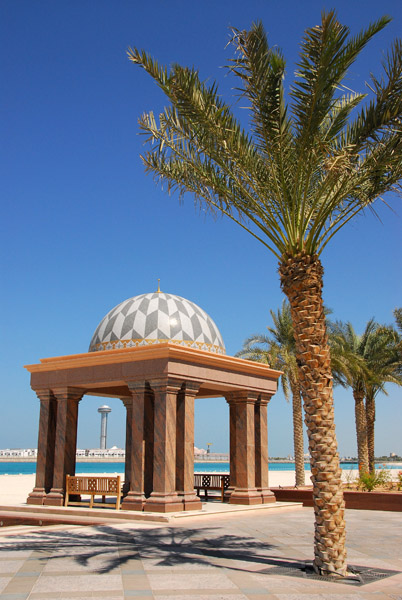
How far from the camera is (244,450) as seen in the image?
1964 centimetres

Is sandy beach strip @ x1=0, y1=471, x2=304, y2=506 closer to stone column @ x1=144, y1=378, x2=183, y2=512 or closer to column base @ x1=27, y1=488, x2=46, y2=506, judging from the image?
column base @ x1=27, y1=488, x2=46, y2=506

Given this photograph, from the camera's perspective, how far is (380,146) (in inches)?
402

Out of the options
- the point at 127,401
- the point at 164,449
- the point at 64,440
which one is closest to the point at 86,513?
the point at 164,449

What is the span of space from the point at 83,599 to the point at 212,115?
7.51 m

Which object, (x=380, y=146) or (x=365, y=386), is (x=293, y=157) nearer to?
(x=380, y=146)

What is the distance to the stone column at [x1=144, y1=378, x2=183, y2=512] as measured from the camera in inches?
634

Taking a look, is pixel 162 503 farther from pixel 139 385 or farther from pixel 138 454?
pixel 139 385

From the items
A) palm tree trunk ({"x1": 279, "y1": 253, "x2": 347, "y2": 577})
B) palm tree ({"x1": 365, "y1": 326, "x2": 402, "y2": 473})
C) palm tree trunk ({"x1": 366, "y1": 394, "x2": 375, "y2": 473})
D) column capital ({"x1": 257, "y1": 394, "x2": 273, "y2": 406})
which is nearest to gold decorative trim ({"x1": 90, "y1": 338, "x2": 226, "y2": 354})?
column capital ({"x1": 257, "y1": 394, "x2": 273, "y2": 406})

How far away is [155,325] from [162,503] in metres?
5.71

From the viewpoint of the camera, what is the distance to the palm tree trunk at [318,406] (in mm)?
8906

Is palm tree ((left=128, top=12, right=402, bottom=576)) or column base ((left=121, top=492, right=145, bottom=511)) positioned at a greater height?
palm tree ((left=128, top=12, right=402, bottom=576))

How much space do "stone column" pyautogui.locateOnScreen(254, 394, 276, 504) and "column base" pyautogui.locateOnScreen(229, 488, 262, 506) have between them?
0.44 m

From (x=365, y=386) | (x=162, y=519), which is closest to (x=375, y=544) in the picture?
(x=162, y=519)

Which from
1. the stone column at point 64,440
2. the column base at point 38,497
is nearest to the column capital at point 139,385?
the stone column at point 64,440
